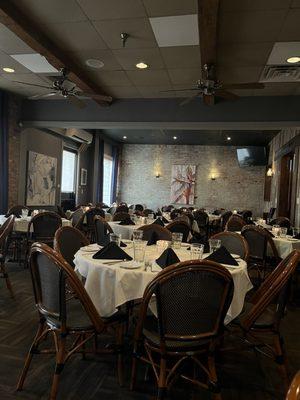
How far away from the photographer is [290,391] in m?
0.78

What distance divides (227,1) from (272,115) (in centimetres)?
360

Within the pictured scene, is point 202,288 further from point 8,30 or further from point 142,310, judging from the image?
point 8,30

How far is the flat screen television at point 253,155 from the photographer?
11930 mm

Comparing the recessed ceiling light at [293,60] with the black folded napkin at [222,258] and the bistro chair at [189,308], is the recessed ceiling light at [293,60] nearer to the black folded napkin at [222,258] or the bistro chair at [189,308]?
the black folded napkin at [222,258]

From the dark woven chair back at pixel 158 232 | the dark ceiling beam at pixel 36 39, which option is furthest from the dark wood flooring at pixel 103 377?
the dark ceiling beam at pixel 36 39

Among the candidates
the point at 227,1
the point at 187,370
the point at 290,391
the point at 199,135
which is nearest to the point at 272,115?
the point at 227,1

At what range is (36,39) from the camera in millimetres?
4320

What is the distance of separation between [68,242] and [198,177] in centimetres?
1047

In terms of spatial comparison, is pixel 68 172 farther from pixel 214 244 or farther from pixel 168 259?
pixel 168 259

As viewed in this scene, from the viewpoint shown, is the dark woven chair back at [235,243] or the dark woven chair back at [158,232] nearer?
the dark woven chair back at [235,243]

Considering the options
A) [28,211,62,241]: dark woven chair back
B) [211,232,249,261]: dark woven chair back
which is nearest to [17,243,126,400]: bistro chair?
[211,232,249,261]: dark woven chair back

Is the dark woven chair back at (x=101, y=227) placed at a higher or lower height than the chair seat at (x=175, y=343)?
higher

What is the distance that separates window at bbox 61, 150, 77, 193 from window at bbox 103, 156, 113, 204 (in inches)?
85.6

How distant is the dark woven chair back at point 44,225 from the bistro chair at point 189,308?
11.9ft
